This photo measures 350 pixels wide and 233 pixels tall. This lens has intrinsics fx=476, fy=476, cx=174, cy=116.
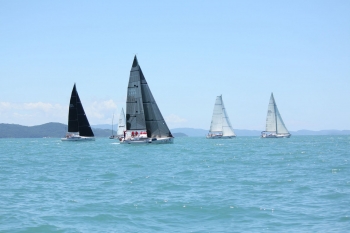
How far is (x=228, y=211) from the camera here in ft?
54.0

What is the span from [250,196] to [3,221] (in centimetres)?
960

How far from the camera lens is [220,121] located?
4764 inches

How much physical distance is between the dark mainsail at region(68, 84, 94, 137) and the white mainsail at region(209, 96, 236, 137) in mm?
33933

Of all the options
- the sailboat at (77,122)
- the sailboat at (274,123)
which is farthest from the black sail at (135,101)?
the sailboat at (274,123)

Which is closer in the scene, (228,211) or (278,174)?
(228,211)

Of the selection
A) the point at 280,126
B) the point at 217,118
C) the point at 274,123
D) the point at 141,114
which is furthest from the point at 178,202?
the point at 280,126

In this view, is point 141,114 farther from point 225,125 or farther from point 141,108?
point 225,125

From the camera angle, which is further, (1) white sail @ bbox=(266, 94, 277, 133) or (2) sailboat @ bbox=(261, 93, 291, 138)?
(2) sailboat @ bbox=(261, 93, 291, 138)

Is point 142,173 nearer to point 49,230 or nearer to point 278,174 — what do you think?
point 278,174

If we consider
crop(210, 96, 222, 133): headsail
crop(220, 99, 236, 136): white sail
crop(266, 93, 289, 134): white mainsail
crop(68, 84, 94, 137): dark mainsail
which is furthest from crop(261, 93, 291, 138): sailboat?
crop(68, 84, 94, 137): dark mainsail

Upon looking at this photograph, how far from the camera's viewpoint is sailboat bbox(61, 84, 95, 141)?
94688 millimetres

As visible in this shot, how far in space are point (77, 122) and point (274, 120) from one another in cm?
4848

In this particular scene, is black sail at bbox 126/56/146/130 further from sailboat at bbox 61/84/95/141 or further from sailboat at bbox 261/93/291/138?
sailboat at bbox 261/93/291/138

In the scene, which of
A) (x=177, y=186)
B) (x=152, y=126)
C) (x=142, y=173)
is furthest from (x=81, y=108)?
(x=177, y=186)
